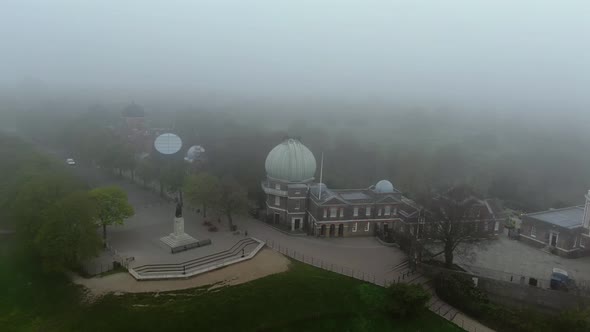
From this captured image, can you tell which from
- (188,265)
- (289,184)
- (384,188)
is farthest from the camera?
(289,184)

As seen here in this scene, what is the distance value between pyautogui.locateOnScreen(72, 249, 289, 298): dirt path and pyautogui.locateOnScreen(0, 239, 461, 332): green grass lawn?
1042 millimetres

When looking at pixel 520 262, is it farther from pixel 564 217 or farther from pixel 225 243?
pixel 225 243

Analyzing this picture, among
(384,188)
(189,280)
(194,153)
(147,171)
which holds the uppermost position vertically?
(194,153)

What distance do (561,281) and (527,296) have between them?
371 cm

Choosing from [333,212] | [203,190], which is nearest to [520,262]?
[333,212]

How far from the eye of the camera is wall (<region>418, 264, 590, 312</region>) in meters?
38.8

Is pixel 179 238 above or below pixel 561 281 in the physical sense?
above

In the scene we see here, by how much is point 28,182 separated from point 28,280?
49.9ft

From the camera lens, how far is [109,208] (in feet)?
161

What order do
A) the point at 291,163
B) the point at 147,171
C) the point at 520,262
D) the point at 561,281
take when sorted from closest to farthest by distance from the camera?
the point at 561,281, the point at 520,262, the point at 291,163, the point at 147,171

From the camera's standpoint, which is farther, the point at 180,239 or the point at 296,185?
the point at 296,185

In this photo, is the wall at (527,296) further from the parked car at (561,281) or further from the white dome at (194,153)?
the white dome at (194,153)

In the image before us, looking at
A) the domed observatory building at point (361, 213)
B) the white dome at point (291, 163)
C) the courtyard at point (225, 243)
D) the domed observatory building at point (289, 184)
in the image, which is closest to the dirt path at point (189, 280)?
the courtyard at point (225, 243)

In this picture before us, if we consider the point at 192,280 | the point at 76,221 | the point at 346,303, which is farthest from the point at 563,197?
the point at 76,221
